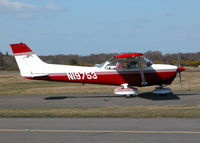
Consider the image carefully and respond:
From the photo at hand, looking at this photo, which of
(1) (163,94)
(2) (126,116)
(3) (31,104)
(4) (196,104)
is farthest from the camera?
(1) (163,94)

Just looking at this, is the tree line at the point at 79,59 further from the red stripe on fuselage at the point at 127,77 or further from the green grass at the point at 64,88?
the red stripe on fuselage at the point at 127,77

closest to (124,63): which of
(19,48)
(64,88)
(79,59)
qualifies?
(19,48)

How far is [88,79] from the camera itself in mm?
19719

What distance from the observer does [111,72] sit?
19.5 meters

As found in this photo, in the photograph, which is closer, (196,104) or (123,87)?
(196,104)

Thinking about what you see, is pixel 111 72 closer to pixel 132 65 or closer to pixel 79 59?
pixel 132 65
